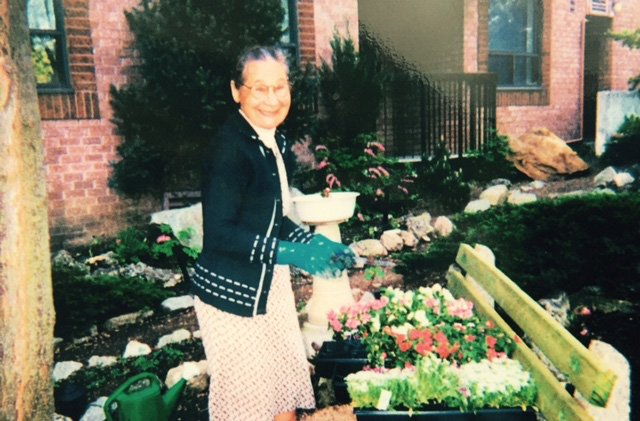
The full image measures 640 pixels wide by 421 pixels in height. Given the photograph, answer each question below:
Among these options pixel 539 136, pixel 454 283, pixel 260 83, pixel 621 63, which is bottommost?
pixel 454 283

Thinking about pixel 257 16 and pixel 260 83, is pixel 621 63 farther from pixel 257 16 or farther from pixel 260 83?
pixel 260 83

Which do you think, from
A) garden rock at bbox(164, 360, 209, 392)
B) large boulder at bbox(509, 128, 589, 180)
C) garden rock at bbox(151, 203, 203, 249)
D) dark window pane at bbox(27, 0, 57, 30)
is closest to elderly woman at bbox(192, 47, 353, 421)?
garden rock at bbox(164, 360, 209, 392)

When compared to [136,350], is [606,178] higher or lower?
higher

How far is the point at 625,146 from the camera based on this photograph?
9.01 metres

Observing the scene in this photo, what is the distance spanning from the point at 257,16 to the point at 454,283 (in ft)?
13.9

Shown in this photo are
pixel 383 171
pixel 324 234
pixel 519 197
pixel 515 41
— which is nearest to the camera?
pixel 324 234

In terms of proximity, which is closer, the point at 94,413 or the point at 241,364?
the point at 241,364

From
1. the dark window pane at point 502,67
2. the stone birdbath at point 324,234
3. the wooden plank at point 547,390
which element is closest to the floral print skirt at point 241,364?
the wooden plank at point 547,390

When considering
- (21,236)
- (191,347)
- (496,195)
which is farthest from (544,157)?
(21,236)

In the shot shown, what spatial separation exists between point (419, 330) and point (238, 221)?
1021 mm

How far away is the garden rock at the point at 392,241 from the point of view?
6.22 meters

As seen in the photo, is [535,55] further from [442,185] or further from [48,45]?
[48,45]

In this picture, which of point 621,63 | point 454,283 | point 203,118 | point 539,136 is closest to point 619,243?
point 454,283

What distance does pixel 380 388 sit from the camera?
217cm
